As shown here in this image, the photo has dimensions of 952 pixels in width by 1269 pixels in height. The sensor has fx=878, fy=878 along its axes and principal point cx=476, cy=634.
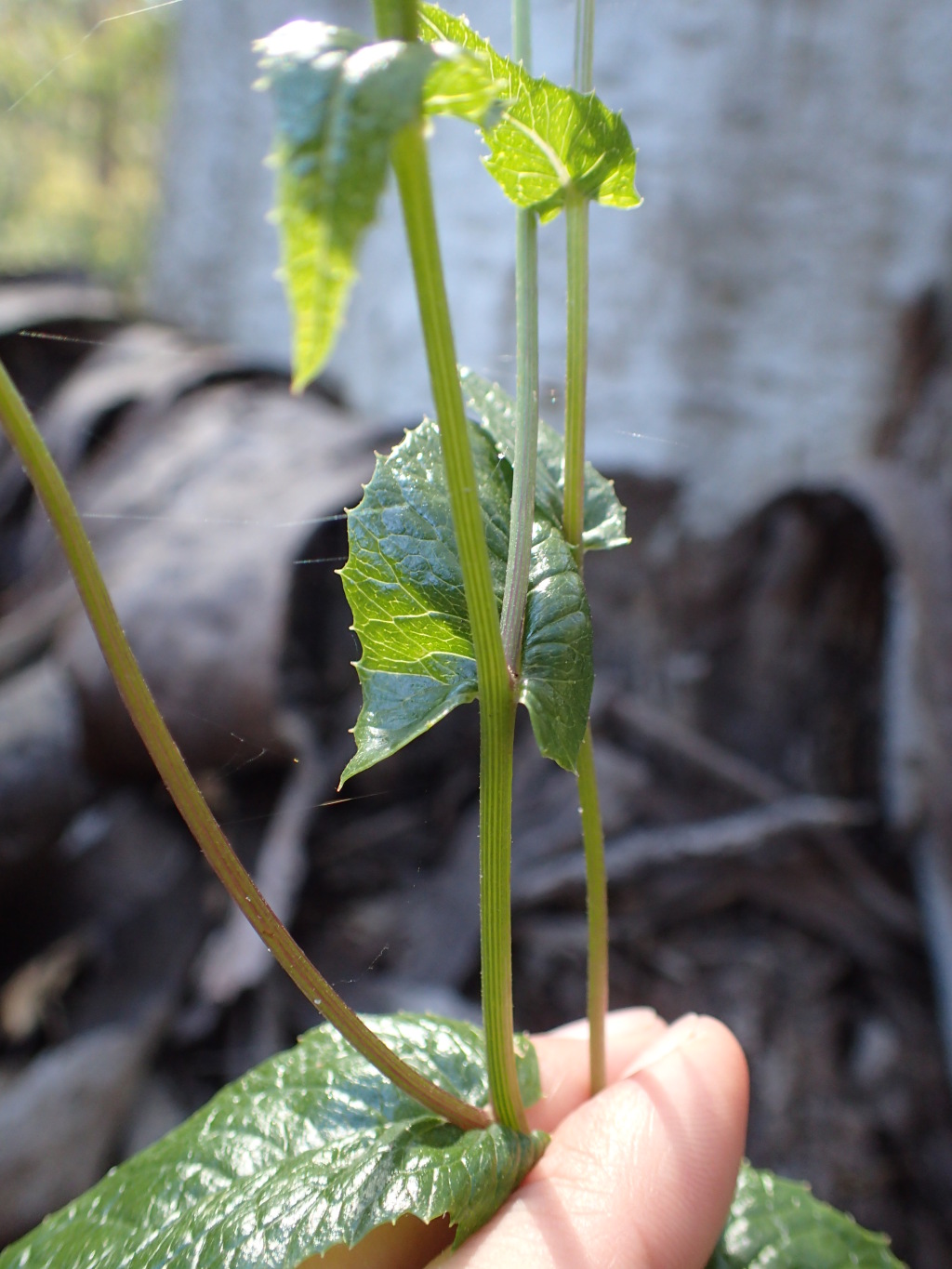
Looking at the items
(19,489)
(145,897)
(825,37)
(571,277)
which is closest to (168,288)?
(19,489)

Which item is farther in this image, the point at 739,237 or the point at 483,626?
the point at 739,237

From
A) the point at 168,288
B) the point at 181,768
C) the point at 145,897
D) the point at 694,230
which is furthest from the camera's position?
the point at 168,288

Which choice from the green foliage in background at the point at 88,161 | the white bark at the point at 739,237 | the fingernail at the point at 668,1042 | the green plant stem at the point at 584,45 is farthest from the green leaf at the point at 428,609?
the green foliage in background at the point at 88,161

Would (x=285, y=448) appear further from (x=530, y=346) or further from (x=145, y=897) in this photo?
(x=530, y=346)

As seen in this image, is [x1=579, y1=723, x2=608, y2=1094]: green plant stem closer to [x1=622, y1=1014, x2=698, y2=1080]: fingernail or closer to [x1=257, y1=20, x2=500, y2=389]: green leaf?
[x1=622, y1=1014, x2=698, y2=1080]: fingernail

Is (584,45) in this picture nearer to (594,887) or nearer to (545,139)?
(545,139)

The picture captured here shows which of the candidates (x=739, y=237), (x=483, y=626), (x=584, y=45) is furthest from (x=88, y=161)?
(x=483, y=626)
